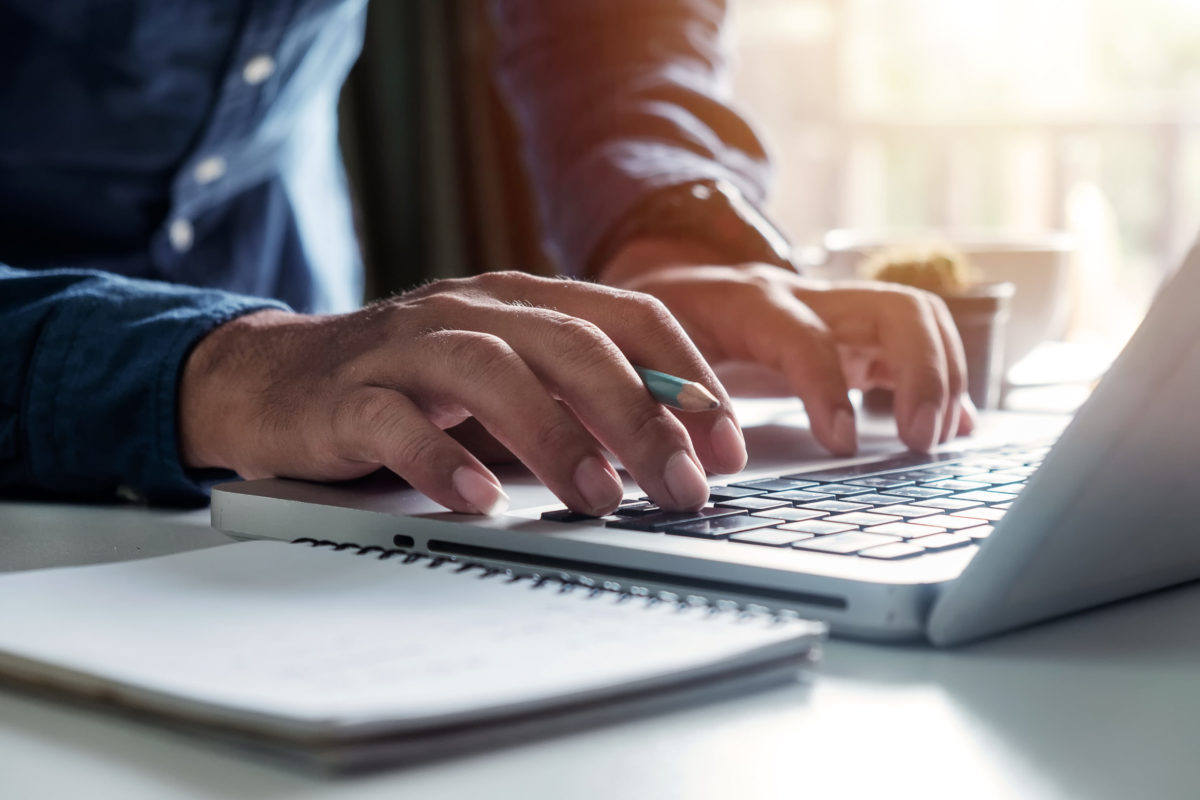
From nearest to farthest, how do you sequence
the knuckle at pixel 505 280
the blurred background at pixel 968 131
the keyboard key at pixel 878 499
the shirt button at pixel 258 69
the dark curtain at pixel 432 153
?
1. the keyboard key at pixel 878 499
2. the knuckle at pixel 505 280
3. the shirt button at pixel 258 69
4. the dark curtain at pixel 432 153
5. the blurred background at pixel 968 131

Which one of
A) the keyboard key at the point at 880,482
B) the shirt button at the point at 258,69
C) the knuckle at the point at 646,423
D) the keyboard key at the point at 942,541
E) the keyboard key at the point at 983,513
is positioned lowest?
the keyboard key at the point at 880,482

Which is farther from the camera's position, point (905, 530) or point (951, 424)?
point (951, 424)

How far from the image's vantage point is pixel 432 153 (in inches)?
108

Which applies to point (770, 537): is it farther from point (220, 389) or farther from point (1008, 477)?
point (220, 389)

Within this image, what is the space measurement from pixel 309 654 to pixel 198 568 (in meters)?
0.13

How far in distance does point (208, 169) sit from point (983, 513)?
0.91 meters

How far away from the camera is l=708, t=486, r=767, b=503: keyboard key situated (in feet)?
1.67

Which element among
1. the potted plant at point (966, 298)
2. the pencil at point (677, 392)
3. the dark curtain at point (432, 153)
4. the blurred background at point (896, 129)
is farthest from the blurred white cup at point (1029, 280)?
the dark curtain at point (432, 153)

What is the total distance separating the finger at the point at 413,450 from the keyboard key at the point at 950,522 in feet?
0.55

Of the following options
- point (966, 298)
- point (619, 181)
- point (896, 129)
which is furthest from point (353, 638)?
point (896, 129)

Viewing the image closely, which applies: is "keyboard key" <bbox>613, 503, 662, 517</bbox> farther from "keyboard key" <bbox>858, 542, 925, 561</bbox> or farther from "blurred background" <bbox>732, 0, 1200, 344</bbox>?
"blurred background" <bbox>732, 0, 1200, 344</bbox>

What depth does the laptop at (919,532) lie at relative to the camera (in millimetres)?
345

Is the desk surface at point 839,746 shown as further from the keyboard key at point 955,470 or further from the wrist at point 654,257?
the wrist at point 654,257

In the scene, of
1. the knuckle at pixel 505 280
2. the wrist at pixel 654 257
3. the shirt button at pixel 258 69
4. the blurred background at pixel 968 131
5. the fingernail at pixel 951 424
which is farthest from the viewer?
the blurred background at pixel 968 131
